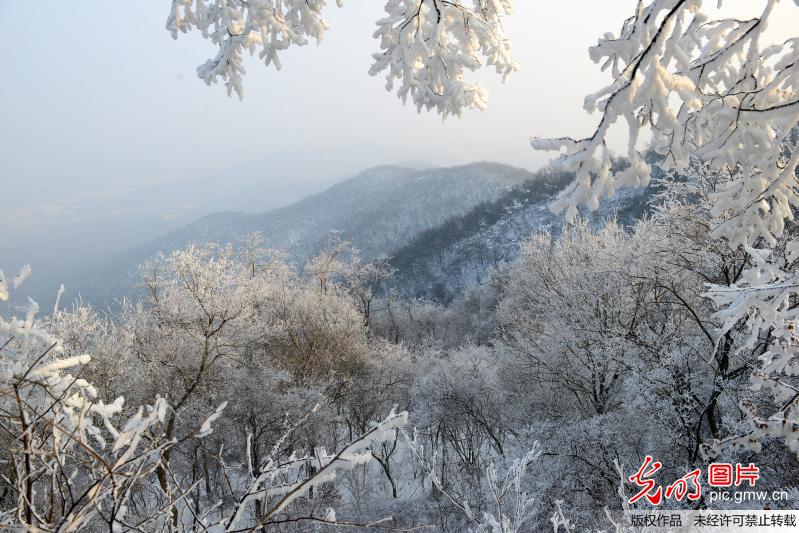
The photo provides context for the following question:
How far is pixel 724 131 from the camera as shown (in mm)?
2398

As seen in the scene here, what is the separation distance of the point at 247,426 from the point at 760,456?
1502 cm

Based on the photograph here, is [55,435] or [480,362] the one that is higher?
[55,435]

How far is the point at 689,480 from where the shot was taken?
754cm

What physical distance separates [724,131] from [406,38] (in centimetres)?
211

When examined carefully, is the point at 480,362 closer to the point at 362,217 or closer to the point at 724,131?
the point at 724,131

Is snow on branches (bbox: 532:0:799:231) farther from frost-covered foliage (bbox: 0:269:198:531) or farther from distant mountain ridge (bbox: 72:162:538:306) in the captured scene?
distant mountain ridge (bbox: 72:162:538:306)

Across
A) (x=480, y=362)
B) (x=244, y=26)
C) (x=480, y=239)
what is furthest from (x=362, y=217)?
(x=244, y=26)

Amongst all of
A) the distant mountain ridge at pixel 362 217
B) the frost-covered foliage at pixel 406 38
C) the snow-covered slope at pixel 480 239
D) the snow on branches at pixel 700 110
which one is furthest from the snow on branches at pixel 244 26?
the distant mountain ridge at pixel 362 217

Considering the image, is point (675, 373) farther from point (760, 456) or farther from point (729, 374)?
point (760, 456)

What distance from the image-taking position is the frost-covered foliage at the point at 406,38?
10.1 ft

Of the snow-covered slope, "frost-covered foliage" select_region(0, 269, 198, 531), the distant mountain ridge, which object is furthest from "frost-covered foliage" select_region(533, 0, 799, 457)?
the distant mountain ridge

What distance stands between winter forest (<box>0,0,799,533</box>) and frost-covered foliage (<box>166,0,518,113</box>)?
0.7 inches

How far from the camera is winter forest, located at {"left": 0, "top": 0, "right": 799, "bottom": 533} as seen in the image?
1.81m

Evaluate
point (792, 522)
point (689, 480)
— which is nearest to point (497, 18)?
point (792, 522)
